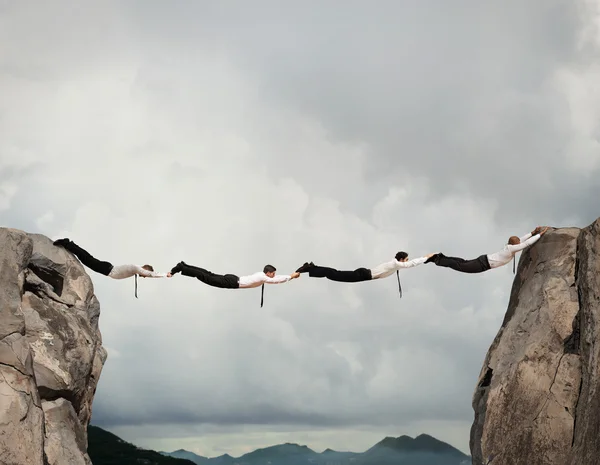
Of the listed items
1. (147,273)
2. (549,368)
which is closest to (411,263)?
(549,368)

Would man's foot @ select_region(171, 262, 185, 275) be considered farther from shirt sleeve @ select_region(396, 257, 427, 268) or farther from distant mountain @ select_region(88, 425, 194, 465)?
distant mountain @ select_region(88, 425, 194, 465)

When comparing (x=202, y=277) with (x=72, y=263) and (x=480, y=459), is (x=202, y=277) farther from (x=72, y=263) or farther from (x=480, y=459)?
(x=480, y=459)

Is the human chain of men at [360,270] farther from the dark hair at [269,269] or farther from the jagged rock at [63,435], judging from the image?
the jagged rock at [63,435]

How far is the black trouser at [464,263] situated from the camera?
68.0ft

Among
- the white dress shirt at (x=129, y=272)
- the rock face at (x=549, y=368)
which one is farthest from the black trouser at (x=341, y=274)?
the white dress shirt at (x=129, y=272)

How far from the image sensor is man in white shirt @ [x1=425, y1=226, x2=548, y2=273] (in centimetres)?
2022

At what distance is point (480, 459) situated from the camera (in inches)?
751

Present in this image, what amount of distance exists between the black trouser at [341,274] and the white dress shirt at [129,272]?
438 centimetres

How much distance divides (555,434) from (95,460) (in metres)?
67.5

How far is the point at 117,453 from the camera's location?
79.8 metres

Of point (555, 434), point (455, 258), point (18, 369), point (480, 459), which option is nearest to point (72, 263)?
point (18, 369)

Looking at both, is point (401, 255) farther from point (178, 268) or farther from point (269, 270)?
point (178, 268)

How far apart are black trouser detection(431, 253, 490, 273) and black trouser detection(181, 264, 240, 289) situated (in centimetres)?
572

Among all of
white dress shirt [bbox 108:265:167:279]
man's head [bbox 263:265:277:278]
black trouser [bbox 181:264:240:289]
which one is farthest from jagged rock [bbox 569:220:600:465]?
white dress shirt [bbox 108:265:167:279]
